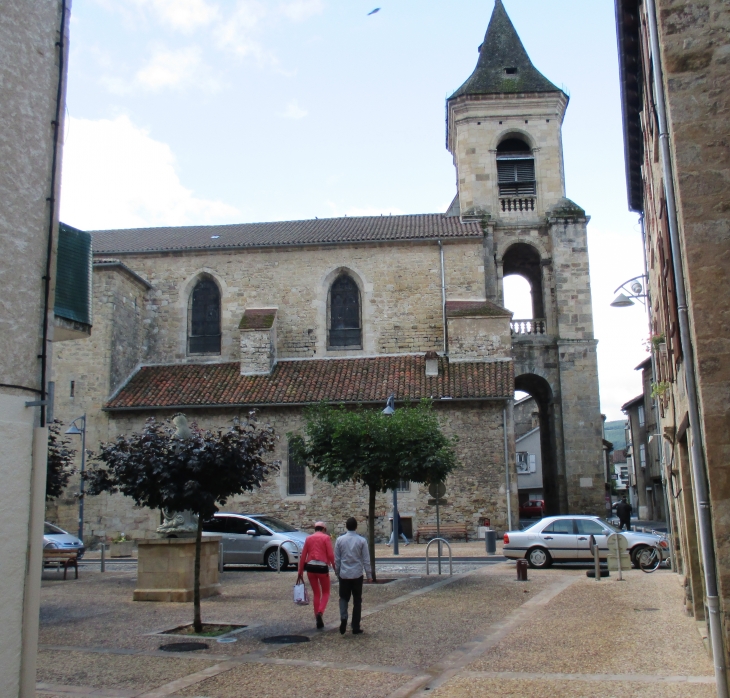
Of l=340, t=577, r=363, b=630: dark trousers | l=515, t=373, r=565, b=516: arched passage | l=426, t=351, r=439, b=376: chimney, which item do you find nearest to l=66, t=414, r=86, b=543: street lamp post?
l=426, t=351, r=439, b=376: chimney

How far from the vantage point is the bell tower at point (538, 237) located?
28.6 metres

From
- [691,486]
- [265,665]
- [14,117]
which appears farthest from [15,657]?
[691,486]

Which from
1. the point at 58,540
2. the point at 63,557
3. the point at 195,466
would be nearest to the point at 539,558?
the point at 195,466

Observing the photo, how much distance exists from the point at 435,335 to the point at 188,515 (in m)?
16.1

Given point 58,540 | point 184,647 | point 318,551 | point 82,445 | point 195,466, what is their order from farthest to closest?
1. point 82,445
2. point 58,540
3. point 195,466
4. point 318,551
5. point 184,647

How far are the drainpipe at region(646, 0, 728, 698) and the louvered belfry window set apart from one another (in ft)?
81.7

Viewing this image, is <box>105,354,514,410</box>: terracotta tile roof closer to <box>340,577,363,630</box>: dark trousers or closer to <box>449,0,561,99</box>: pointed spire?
<box>449,0,561,99</box>: pointed spire

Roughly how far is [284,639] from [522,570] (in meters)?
6.95

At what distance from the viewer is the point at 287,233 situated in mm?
31875

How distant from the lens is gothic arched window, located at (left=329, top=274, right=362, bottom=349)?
96.5 ft

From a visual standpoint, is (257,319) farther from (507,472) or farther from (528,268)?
(528,268)

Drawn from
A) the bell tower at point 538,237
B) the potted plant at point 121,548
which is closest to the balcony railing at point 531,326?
the bell tower at point 538,237

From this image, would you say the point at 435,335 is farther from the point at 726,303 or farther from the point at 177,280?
the point at 726,303

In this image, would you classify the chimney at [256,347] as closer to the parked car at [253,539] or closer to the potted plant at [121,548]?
the potted plant at [121,548]
